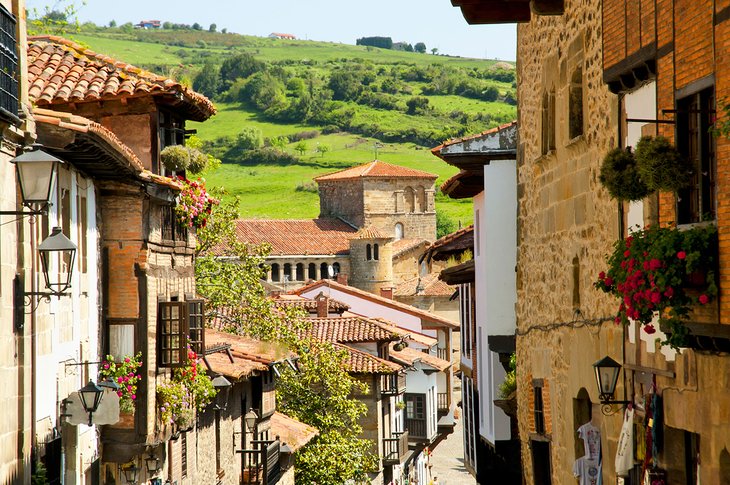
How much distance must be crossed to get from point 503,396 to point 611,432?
25.0ft

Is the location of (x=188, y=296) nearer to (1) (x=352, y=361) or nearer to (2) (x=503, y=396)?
(2) (x=503, y=396)

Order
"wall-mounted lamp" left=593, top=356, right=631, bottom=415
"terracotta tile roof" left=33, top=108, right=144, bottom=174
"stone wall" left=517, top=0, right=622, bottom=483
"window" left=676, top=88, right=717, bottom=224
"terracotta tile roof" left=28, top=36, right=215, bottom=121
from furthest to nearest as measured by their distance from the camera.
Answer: "terracotta tile roof" left=28, top=36, right=215, bottom=121, "terracotta tile roof" left=33, top=108, right=144, bottom=174, "stone wall" left=517, top=0, right=622, bottom=483, "wall-mounted lamp" left=593, top=356, right=631, bottom=415, "window" left=676, top=88, right=717, bottom=224

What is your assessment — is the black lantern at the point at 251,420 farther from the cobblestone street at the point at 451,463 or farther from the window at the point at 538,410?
the cobblestone street at the point at 451,463

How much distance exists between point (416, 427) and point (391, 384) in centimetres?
720

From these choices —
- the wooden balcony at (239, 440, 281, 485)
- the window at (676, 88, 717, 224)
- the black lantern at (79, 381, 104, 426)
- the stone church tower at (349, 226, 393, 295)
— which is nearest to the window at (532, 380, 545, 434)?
the black lantern at (79, 381, 104, 426)

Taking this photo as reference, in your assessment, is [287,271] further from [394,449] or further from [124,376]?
[124,376]

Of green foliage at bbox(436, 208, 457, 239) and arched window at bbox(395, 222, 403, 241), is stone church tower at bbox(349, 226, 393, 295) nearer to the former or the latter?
arched window at bbox(395, 222, 403, 241)

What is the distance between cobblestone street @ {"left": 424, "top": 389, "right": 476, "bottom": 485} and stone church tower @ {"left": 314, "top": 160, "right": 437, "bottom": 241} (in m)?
44.0

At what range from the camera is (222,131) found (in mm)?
182875

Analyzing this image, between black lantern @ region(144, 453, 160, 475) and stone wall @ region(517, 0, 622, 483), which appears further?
black lantern @ region(144, 453, 160, 475)

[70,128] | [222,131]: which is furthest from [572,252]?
[222,131]

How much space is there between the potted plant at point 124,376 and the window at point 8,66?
6.85m

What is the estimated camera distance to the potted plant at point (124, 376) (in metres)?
18.1

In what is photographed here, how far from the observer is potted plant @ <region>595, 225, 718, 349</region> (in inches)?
354
